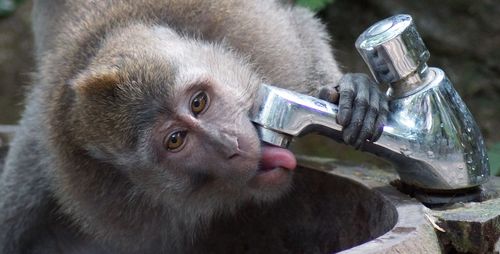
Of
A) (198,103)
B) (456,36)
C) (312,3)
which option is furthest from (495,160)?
(456,36)

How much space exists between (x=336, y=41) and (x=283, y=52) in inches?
93.3

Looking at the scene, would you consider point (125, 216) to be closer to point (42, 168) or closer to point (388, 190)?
point (42, 168)

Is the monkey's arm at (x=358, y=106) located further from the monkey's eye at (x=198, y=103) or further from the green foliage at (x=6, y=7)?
the green foliage at (x=6, y=7)

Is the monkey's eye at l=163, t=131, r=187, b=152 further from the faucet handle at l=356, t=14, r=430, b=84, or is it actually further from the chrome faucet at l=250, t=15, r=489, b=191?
the faucet handle at l=356, t=14, r=430, b=84

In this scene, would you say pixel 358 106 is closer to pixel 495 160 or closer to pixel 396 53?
pixel 396 53

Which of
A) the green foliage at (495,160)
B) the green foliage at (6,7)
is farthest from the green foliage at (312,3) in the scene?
the green foliage at (6,7)

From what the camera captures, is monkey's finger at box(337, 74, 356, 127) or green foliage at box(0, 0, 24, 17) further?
green foliage at box(0, 0, 24, 17)

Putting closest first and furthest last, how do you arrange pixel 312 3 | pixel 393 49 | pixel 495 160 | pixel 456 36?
pixel 393 49, pixel 495 160, pixel 312 3, pixel 456 36

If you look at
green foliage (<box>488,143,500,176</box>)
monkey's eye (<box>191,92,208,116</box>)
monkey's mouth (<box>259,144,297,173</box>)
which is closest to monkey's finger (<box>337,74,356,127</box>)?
monkey's mouth (<box>259,144,297,173</box>)

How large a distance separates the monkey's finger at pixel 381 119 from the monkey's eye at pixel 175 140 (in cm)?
44

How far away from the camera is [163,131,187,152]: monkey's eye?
6.85 feet

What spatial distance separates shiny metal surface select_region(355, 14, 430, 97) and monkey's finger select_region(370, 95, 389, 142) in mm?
46

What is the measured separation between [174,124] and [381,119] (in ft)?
1.57

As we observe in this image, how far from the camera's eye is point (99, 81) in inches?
82.3
